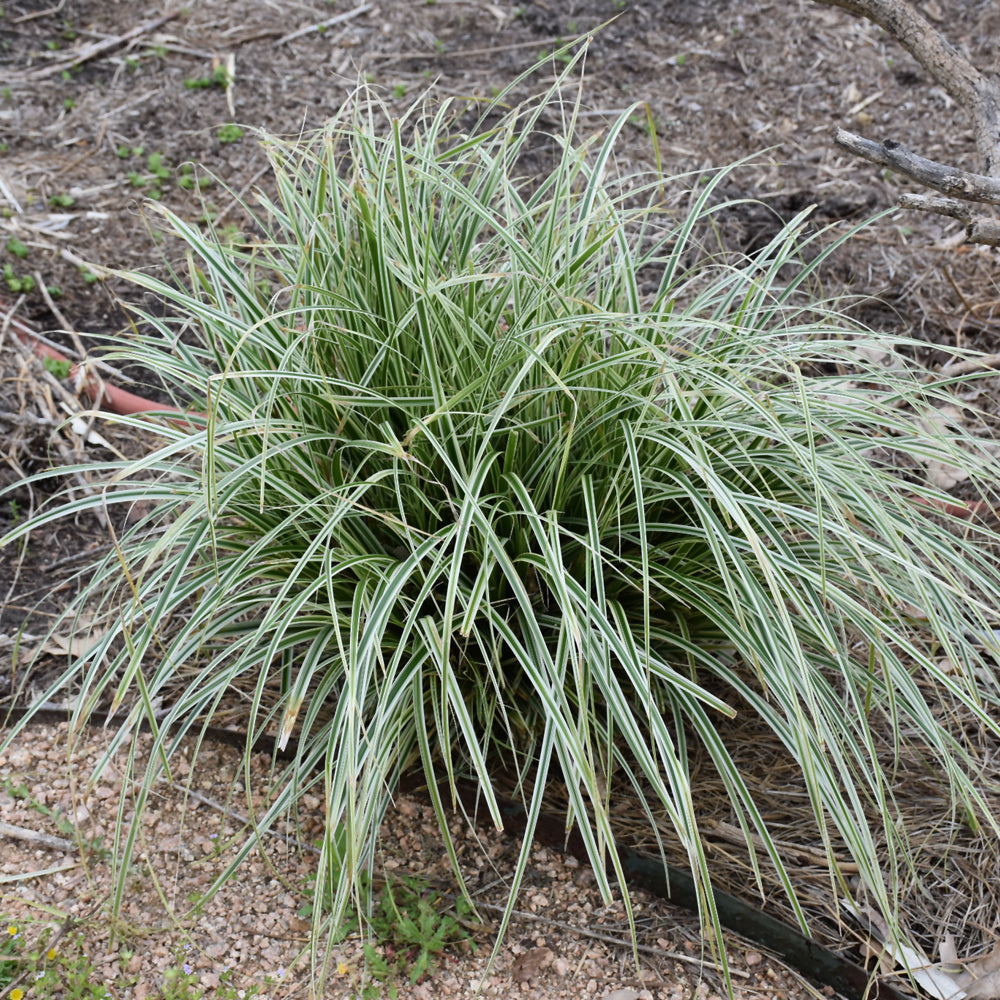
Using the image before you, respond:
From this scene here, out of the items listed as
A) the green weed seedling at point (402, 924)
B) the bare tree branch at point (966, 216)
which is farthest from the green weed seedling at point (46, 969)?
the bare tree branch at point (966, 216)

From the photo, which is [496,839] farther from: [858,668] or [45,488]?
[45,488]

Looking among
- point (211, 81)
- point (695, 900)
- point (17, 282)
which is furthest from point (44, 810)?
point (211, 81)

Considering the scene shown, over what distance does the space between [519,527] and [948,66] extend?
1296mm

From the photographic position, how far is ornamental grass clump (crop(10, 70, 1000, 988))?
1523 millimetres

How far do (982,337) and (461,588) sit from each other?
81.4 inches

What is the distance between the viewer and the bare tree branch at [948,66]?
1.89 meters

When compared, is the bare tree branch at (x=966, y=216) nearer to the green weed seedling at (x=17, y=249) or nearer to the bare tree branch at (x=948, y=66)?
the bare tree branch at (x=948, y=66)

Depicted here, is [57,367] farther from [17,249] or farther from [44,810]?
[44,810]

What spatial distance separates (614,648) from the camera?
4.96ft

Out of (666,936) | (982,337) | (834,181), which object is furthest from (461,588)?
(834,181)

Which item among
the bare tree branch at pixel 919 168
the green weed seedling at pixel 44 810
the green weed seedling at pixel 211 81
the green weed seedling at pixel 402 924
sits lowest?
the green weed seedling at pixel 44 810

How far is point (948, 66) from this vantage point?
6.30 feet

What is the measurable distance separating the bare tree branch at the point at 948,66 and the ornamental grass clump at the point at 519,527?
42 centimetres

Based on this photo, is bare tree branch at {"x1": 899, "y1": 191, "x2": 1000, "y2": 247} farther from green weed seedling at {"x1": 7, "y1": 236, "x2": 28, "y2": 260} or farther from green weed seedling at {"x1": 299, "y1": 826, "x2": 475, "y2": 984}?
green weed seedling at {"x1": 7, "y1": 236, "x2": 28, "y2": 260}
